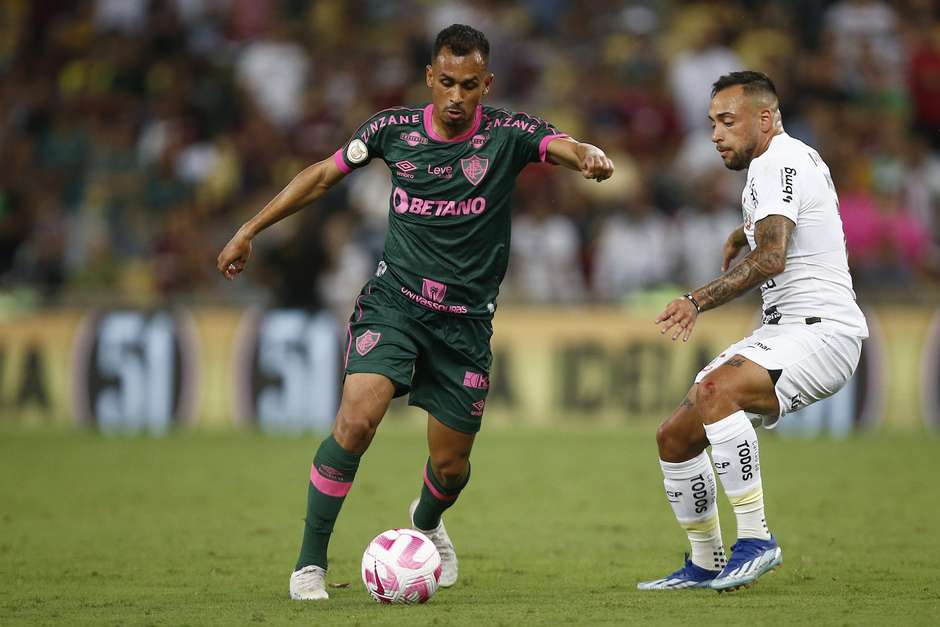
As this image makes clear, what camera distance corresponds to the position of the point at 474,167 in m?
7.11

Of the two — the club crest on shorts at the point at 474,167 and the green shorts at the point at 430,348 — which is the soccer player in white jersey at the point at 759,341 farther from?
the club crest on shorts at the point at 474,167

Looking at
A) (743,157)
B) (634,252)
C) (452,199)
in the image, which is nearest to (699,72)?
(634,252)

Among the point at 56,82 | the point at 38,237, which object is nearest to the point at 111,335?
the point at 38,237

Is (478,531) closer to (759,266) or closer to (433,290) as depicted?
(433,290)

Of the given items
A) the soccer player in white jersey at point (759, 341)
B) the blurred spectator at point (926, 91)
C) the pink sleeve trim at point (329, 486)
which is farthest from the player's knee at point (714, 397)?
the blurred spectator at point (926, 91)

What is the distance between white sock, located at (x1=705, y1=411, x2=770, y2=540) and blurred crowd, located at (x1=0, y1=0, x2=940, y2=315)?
28.4 ft

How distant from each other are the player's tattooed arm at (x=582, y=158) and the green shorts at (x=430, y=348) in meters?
0.96

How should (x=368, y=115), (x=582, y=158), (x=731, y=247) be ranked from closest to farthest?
1. (x=582, y=158)
2. (x=731, y=247)
3. (x=368, y=115)

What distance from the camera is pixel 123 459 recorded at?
1303 cm

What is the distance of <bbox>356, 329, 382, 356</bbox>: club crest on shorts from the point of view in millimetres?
6934

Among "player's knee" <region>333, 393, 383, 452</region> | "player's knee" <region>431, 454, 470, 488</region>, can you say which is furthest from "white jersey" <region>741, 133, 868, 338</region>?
"player's knee" <region>333, 393, 383, 452</region>

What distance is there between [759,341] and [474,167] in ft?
5.51

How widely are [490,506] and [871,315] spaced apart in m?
6.43

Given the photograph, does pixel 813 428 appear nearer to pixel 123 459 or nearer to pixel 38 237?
pixel 123 459
